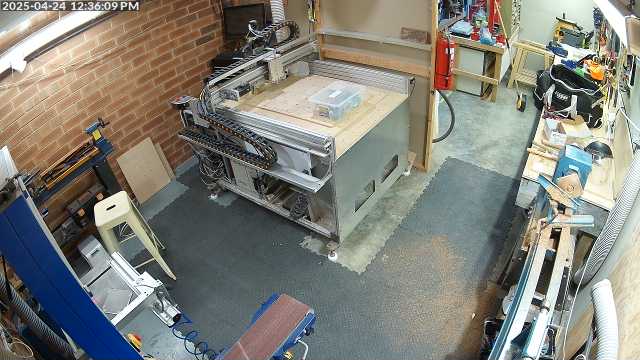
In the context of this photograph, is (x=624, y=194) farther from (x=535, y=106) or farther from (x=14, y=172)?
(x=535, y=106)

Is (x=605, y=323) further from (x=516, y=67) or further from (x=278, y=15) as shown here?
(x=516, y=67)

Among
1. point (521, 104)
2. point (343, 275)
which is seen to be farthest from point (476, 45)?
point (343, 275)

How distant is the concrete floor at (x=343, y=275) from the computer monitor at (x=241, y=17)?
5.64ft

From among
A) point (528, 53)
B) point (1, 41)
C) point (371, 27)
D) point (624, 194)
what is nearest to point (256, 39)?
point (371, 27)

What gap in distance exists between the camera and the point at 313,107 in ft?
11.8

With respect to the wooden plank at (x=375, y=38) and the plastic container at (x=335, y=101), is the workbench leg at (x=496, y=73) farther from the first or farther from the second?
the plastic container at (x=335, y=101)

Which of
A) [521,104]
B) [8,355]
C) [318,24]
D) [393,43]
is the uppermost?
[318,24]

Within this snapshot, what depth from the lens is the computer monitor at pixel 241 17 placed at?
4.46m

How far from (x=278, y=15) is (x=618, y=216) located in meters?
3.29

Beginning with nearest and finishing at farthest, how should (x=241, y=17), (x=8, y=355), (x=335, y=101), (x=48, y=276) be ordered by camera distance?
(x=8, y=355) < (x=48, y=276) < (x=335, y=101) < (x=241, y=17)

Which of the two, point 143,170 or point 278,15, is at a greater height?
point 278,15

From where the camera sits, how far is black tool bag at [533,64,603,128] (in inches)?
146

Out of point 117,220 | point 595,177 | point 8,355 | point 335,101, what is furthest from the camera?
point 335,101

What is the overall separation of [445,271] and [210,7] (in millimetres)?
3468
